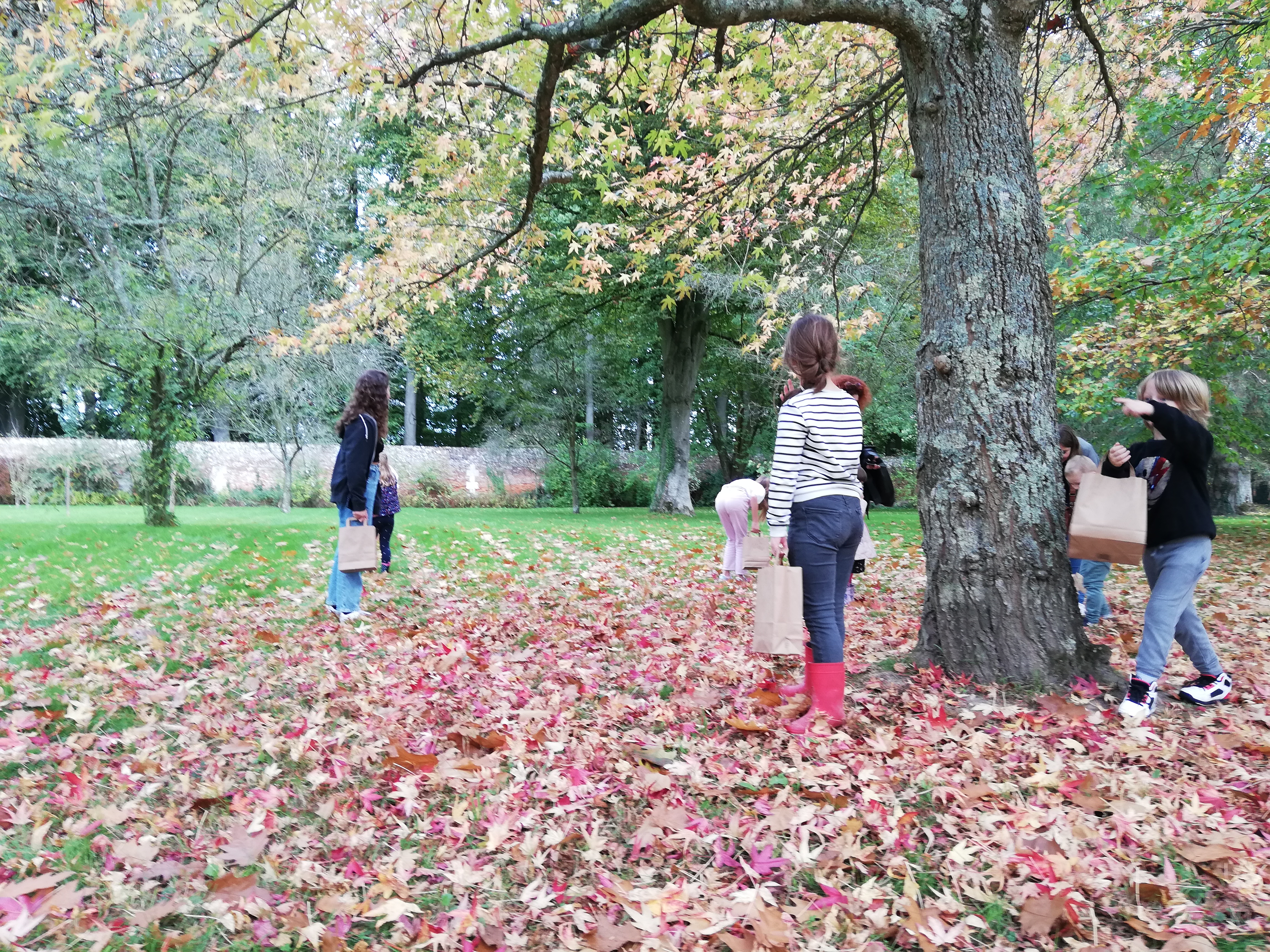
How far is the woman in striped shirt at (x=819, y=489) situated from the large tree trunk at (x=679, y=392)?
54.9 ft

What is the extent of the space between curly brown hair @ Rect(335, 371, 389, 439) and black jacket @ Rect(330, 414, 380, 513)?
0.06 meters

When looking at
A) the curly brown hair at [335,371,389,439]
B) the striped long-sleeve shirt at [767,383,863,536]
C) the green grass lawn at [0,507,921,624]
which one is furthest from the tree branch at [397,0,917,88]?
the green grass lawn at [0,507,921,624]

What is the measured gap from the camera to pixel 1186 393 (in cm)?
391

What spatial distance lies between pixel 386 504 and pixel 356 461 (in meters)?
1.78

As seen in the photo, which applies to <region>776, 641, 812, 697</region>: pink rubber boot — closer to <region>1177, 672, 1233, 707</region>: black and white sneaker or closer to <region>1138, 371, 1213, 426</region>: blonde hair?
<region>1177, 672, 1233, 707</region>: black and white sneaker

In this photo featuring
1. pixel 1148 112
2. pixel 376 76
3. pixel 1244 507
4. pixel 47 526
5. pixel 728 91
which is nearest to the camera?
pixel 376 76

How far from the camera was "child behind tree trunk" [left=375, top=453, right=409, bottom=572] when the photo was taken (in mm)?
8008

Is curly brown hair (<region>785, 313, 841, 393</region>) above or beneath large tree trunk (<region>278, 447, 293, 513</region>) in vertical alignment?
above

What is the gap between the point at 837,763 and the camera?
3.38 metres

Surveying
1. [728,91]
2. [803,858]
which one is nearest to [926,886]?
[803,858]

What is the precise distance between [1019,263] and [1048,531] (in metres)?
1.37

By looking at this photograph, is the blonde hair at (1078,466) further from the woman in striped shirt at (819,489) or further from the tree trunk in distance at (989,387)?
the woman in striped shirt at (819,489)

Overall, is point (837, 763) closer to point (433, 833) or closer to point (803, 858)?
point (803, 858)

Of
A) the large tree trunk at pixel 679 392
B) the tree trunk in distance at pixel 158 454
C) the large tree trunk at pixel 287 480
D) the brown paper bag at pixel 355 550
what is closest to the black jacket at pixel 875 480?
the brown paper bag at pixel 355 550
